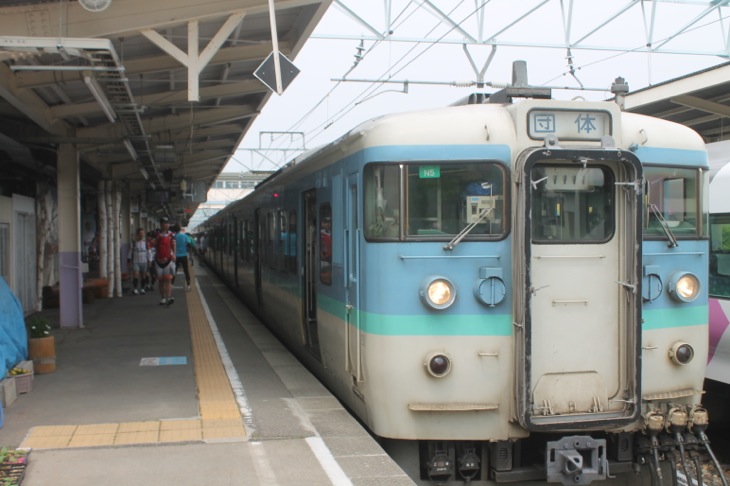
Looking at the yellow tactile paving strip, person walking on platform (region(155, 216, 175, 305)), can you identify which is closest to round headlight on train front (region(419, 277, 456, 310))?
the yellow tactile paving strip

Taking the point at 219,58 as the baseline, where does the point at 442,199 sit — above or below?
below

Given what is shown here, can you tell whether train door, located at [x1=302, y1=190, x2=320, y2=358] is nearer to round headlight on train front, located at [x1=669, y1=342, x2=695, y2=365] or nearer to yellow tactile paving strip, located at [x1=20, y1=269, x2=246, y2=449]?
yellow tactile paving strip, located at [x1=20, y1=269, x2=246, y2=449]

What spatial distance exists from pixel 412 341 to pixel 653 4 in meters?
7.88

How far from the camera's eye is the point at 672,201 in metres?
5.54

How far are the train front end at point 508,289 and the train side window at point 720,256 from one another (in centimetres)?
254

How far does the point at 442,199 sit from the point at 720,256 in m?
3.78

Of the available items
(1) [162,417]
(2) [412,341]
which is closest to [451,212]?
(2) [412,341]

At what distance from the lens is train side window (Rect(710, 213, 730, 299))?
287 inches

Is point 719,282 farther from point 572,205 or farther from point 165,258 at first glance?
point 165,258

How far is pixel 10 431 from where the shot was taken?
5824 millimetres

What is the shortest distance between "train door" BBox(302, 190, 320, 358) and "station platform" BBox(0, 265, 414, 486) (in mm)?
415

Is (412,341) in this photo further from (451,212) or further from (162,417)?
(162,417)

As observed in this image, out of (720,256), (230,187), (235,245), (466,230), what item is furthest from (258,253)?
(230,187)

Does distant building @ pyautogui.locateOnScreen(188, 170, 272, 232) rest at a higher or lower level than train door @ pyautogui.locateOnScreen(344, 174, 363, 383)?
higher
